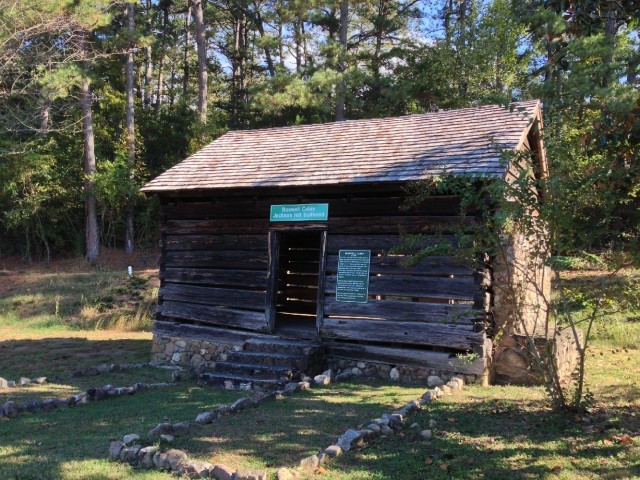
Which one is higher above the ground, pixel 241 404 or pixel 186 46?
pixel 186 46

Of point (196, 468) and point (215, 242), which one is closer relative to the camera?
point (196, 468)

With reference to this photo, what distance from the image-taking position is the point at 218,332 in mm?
11102

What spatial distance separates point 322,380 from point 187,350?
382 centimetres

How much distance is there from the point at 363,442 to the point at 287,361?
3.90m

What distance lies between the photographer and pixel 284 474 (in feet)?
15.2

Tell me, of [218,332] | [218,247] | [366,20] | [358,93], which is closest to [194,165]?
[218,247]

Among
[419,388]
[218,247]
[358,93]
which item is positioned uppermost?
[358,93]

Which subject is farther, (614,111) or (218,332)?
(218,332)

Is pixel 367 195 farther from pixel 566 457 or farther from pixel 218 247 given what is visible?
pixel 566 457

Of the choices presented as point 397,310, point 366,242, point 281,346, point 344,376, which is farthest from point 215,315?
point 397,310

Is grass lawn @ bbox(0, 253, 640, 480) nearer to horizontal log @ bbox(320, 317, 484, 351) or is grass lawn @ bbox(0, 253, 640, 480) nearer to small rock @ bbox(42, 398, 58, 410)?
small rock @ bbox(42, 398, 58, 410)

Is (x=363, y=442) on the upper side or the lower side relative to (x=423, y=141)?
lower

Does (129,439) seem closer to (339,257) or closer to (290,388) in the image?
(290,388)

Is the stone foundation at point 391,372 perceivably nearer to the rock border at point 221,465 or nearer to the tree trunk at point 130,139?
the rock border at point 221,465
